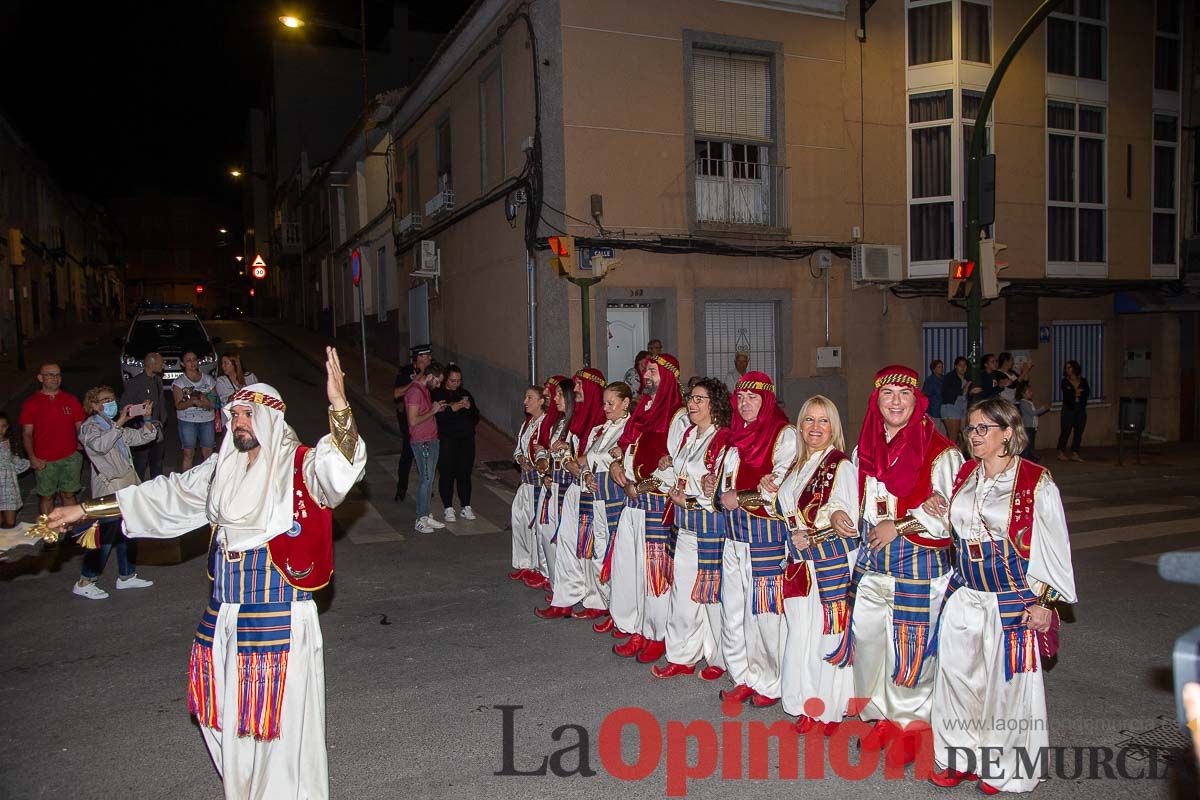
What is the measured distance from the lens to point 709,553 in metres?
5.41

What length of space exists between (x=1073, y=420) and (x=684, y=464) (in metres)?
12.4

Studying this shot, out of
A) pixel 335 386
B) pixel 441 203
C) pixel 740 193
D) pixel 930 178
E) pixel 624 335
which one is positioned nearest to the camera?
pixel 335 386

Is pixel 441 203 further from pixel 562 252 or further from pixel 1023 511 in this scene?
pixel 1023 511

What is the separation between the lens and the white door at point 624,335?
14.5m

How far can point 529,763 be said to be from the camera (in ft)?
14.4

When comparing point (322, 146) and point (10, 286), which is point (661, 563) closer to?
point (10, 286)

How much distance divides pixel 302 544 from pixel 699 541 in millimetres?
2611

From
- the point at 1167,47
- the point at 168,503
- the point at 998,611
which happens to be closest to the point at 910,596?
the point at 998,611

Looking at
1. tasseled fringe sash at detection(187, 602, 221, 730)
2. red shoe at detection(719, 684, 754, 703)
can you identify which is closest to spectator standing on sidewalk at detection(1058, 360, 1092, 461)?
Result: red shoe at detection(719, 684, 754, 703)

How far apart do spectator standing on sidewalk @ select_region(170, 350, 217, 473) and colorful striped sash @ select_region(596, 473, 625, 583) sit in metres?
7.04

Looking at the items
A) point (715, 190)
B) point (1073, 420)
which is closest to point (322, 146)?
point (715, 190)

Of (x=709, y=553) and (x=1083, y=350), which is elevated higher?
(x=1083, y=350)

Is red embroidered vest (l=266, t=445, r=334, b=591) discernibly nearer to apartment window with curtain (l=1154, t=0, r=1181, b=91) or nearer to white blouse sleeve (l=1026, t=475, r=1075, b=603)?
white blouse sleeve (l=1026, t=475, r=1075, b=603)

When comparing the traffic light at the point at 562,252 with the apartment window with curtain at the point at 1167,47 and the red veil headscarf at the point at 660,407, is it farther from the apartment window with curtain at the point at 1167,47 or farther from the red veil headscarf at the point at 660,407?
the apartment window with curtain at the point at 1167,47
